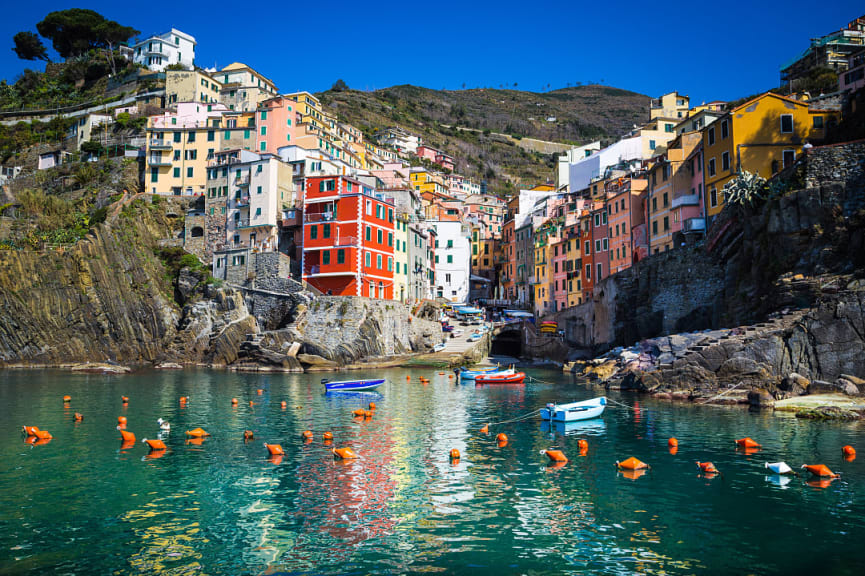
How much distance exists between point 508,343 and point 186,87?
6704 centimetres

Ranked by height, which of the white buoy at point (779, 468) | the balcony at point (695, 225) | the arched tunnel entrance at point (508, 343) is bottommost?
the white buoy at point (779, 468)

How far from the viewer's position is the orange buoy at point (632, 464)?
22062 mm

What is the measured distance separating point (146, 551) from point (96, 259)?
220ft

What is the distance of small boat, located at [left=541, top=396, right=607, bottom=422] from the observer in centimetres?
3225

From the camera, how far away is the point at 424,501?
1838 cm

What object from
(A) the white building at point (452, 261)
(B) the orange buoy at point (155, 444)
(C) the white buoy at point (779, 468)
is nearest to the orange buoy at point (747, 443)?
(C) the white buoy at point (779, 468)

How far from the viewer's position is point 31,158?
101 metres

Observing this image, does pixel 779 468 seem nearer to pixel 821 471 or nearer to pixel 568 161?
pixel 821 471

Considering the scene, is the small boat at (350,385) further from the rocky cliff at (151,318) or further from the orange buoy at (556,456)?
the orange buoy at (556,456)

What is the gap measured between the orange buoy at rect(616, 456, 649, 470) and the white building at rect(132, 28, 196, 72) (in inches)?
4719

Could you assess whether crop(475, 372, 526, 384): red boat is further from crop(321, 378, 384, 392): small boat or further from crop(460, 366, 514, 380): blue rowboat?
crop(321, 378, 384, 392): small boat

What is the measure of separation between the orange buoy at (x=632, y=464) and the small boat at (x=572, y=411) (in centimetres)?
982

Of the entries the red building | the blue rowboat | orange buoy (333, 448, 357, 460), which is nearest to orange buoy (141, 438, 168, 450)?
orange buoy (333, 448, 357, 460)

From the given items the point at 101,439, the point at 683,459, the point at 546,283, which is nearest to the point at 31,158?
the point at 546,283
